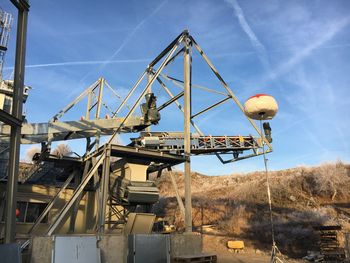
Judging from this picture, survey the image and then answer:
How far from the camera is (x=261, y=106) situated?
28.1 ft

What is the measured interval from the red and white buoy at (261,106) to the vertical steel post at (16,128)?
7667mm

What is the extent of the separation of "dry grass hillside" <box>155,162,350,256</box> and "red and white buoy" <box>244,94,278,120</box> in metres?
18.5

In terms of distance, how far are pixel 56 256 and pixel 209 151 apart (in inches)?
570

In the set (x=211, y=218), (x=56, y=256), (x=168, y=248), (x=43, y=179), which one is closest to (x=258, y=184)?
(x=211, y=218)

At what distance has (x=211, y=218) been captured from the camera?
33844 millimetres

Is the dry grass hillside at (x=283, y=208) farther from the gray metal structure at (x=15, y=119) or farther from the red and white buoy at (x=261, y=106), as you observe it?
the gray metal structure at (x=15, y=119)

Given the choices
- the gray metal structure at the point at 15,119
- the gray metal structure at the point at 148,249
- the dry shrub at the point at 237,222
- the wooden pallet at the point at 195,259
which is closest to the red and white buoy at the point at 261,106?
the gray metal structure at the point at 148,249

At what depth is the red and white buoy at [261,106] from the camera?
8.59 m

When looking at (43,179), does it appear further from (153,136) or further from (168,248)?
(168,248)

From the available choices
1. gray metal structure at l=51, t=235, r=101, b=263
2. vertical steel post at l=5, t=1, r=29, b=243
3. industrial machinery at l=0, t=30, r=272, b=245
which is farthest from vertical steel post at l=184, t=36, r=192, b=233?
vertical steel post at l=5, t=1, r=29, b=243

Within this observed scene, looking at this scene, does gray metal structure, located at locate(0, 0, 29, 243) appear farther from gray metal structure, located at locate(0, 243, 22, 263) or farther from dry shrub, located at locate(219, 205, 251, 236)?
dry shrub, located at locate(219, 205, 251, 236)

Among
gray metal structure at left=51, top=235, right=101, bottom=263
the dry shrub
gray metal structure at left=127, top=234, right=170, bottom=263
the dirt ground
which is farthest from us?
the dry shrub

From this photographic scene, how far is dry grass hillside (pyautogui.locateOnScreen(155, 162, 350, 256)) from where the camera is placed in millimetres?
27330

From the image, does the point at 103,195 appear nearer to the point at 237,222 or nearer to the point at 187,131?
the point at 187,131
